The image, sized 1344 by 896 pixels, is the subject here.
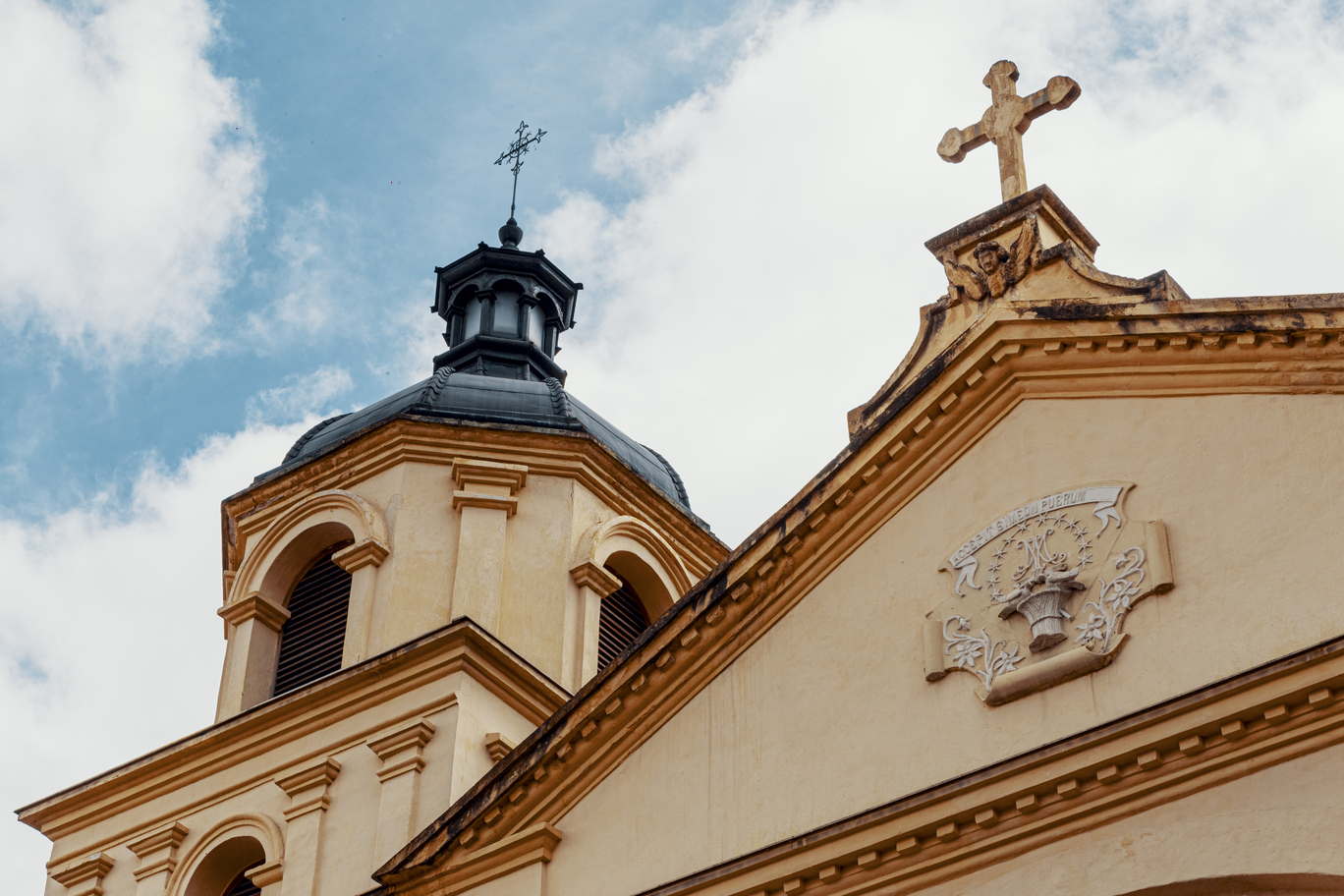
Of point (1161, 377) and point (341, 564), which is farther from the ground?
point (341, 564)

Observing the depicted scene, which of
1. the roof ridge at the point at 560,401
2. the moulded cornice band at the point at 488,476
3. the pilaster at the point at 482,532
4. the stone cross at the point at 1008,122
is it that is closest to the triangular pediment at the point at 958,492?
the stone cross at the point at 1008,122

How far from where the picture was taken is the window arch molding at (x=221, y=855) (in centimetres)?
1562

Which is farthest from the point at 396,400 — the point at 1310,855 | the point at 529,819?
the point at 1310,855

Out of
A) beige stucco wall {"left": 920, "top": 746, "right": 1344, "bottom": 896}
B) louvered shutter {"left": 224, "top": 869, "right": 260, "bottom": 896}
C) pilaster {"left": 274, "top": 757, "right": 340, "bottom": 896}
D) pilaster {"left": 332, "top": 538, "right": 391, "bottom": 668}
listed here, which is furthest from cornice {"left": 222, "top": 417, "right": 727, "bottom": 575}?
beige stucco wall {"left": 920, "top": 746, "right": 1344, "bottom": 896}

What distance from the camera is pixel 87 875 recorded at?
1628cm

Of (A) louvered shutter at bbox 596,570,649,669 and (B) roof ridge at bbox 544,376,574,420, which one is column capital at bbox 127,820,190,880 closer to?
(A) louvered shutter at bbox 596,570,649,669

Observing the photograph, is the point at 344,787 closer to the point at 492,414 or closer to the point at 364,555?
the point at 364,555

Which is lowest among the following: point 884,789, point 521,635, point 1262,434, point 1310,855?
point 1310,855

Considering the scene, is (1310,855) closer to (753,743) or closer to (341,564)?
(753,743)

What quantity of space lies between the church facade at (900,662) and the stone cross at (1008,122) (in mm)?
28

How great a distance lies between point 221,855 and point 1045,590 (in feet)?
25.8

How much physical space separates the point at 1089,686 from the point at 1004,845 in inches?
38.6

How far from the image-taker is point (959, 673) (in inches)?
447

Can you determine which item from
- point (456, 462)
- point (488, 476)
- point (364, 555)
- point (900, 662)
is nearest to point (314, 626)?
point (364, 555)
